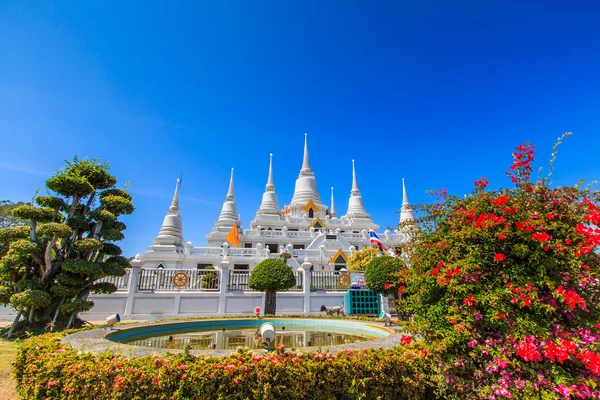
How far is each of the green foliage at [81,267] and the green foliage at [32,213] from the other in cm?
174

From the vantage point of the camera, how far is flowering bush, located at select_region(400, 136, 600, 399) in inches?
147

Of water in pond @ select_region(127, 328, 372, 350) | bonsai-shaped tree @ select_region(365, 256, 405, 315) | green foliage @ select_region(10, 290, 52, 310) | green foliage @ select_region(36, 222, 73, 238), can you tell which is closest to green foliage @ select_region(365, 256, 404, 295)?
bonsai-shaped tree @ select_region(365, 256, 405, 315)

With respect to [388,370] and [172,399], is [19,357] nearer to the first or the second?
[172,399]

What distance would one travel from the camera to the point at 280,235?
33.3m

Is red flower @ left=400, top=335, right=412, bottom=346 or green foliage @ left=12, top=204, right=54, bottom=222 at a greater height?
green foliage @ left=12, top=204, right=54, bottom=222

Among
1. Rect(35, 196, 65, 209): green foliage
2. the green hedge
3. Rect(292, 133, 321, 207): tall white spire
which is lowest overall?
the green hedge

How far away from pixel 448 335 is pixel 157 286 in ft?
45.0

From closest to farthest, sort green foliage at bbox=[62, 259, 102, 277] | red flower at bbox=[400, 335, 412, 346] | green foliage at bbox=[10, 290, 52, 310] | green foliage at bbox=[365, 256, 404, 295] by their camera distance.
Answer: red flower at bbox=[400, 335, 412, 346] < green foliage at bbox=[10, 290, 52, 310] < green foliage at bbox=[62, 259, 102, 277] < green foliage at bbox=[365, 256, 404, 295]

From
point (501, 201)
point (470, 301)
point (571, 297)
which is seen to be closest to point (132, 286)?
point (470, 301)

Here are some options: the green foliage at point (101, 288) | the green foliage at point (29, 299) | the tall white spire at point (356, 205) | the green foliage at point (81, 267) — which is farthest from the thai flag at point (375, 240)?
the green foliage at point (29, 299)

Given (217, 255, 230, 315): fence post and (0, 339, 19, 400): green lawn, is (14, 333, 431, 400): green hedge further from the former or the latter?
(217, 255, 230, 315): fence post

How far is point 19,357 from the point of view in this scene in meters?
4.93

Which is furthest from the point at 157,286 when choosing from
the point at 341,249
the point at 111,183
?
the point at 341,249

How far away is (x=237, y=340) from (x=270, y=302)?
6250mm
